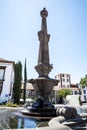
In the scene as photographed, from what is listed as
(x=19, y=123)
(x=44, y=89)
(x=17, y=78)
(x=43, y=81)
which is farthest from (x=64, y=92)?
(x=19, y=123)

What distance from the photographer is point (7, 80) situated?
114 ft

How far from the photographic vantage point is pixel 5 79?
114 feet

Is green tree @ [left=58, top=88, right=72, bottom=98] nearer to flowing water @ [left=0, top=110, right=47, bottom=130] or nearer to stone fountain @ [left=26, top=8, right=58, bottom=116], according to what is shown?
stone fountain @ [left=26, top=8, right=58, bottom=116]

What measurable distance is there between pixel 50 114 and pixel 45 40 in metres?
4.01

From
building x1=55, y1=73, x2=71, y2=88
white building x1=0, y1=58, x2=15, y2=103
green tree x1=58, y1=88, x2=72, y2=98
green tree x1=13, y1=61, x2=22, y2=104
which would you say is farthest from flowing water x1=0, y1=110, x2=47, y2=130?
building x1=55, y1=73, x2=71, y2=88

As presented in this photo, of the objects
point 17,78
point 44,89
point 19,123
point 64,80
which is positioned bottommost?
point 19,123

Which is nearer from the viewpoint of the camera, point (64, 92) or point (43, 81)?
point (43, 81)

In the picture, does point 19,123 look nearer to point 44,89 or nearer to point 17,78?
point 44,89

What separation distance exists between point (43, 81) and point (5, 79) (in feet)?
94.1

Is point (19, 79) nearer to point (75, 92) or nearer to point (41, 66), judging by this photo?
point (41, 66)

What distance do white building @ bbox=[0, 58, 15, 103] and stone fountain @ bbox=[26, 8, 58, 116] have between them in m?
26.6

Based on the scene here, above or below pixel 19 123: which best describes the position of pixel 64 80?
above

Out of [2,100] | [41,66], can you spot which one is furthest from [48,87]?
[2,100]

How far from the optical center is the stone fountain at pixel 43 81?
6.82 metres
